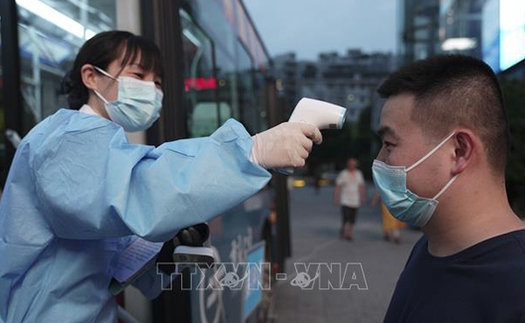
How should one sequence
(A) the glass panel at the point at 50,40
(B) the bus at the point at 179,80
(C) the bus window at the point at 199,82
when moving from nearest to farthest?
(B) the bus at the point at 179,80
(C) the bus window at the point at 199,82
(A) the glass panel at the point at 50,40

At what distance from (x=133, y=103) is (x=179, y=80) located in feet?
2.38

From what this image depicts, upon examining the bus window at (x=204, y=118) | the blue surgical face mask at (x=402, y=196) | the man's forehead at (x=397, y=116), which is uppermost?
the man's forehead at (x=397, y=116)

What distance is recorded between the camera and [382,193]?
1.44 m

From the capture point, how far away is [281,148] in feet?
3.59

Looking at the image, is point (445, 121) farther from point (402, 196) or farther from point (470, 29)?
point (470, 29)

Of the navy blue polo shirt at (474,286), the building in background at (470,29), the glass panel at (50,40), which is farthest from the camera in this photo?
the glass panel at (50,40)

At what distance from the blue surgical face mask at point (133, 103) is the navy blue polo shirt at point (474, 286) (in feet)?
3.32

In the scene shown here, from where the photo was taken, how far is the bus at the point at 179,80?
87.2 inches

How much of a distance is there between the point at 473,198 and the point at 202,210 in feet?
2.26

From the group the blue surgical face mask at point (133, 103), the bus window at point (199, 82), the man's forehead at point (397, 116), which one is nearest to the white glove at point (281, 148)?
the man's forehead at point (397, 116)

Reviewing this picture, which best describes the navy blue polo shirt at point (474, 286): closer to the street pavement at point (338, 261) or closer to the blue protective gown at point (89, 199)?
the blue protective gown at point (89, 199)

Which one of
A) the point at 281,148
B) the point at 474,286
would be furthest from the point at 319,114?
the point at 474,286

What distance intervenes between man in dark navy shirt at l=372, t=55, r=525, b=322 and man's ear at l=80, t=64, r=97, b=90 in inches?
35.9

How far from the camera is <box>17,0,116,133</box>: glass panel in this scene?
301 cm
